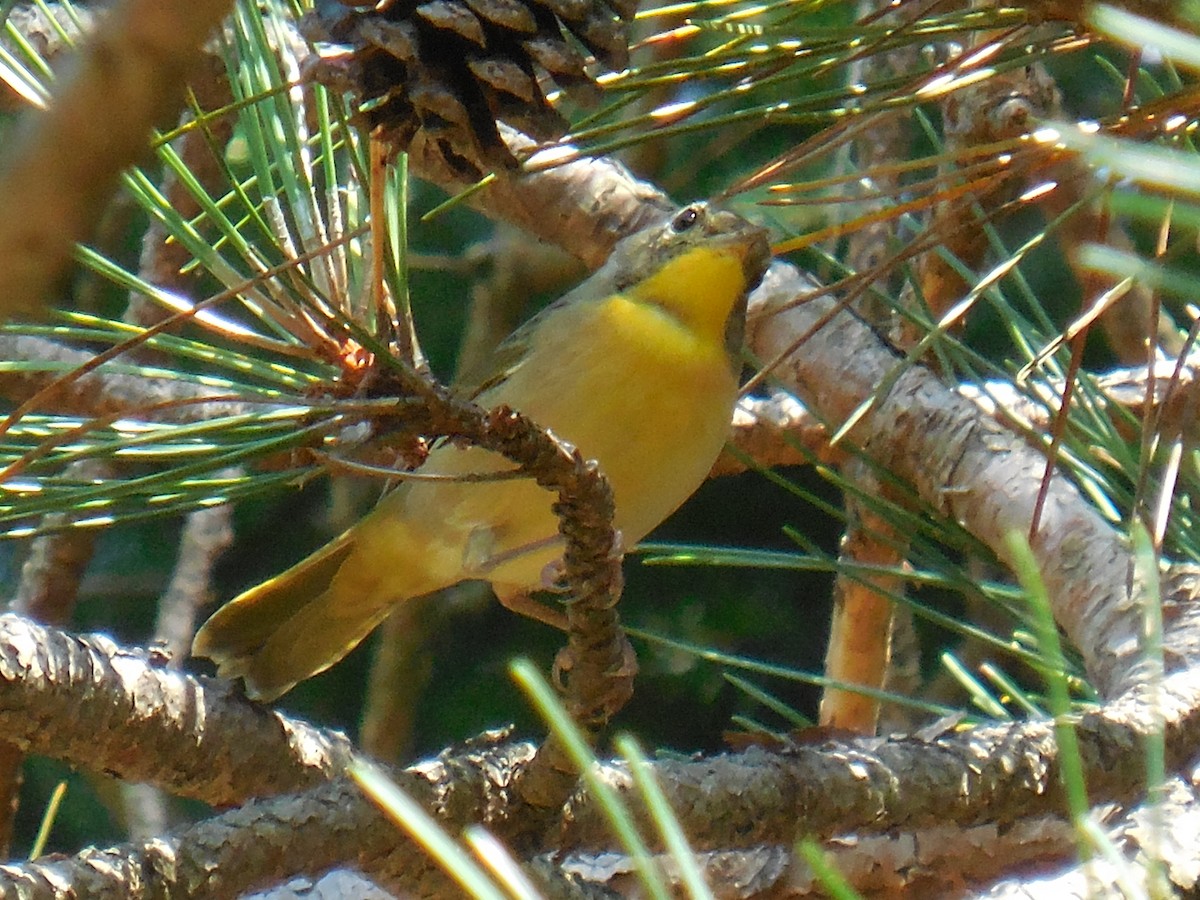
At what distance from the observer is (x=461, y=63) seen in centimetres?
134

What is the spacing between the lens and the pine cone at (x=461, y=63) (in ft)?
4.29

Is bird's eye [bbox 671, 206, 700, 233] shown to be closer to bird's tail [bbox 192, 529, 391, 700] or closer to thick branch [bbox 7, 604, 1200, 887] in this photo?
bird's tail [bbox 192, 529, 391, 700]

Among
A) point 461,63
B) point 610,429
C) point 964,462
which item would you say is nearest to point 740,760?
point 610,429

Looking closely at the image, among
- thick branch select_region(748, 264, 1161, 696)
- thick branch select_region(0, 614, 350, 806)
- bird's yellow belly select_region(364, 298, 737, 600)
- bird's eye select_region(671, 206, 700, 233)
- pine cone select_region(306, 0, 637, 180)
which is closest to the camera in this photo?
pine cone select_region(306, 0, 637, 180)

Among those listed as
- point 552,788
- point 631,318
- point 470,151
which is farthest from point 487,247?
point 470,151

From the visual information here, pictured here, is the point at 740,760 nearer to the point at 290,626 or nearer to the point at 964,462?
the point at 964,462

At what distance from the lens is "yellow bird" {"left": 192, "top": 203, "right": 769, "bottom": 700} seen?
103 inches

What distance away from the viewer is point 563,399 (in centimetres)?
264

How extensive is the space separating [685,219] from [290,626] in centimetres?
123

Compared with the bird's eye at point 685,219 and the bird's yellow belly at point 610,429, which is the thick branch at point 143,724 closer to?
the bird's yellow belly at point 610,429

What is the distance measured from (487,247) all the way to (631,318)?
2071 mm

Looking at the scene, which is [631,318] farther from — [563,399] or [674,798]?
[674,798]

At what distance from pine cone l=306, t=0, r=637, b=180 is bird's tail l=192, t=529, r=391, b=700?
1759mm

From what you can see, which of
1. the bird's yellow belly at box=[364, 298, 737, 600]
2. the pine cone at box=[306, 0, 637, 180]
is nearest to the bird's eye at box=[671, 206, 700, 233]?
the bird's yellow belly at box=[364, 298, 737, 600]
